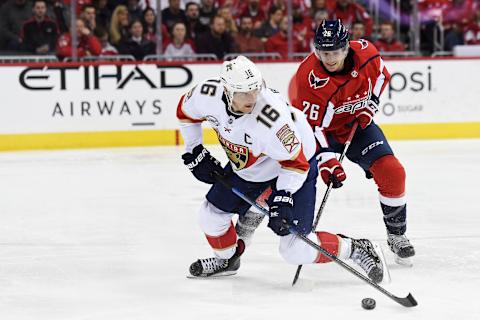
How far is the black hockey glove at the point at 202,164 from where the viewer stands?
12.9ft

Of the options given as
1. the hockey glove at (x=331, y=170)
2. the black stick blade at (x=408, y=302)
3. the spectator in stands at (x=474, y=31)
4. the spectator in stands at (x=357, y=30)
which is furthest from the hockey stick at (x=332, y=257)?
the spectator in stands at (x=474, y=31)

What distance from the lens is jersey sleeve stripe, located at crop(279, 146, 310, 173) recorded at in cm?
365

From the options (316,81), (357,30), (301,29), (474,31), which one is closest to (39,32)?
(301,29)

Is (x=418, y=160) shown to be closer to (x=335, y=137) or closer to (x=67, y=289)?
(x=335, y=137)

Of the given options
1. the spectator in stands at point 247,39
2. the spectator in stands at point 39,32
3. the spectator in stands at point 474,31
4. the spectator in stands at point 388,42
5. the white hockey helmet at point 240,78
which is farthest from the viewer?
the spectator in stands at point 474,31

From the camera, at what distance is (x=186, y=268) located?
4293 millimetres

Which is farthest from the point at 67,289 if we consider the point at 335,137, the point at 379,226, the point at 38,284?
the point at 379,226

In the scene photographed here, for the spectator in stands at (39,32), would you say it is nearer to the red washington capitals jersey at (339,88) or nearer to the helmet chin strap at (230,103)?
the red washington capitals jersey at (339,88)

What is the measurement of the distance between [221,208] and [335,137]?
3.00 feet

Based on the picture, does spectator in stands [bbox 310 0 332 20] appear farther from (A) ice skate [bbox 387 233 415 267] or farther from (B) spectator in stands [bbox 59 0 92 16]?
(A) ice skate [bbox 387 233 415 267]

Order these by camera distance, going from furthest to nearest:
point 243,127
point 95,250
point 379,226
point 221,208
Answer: point 379,226
point 95,250
point 221,208
point 243,127

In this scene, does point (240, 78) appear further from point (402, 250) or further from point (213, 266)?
point (402, 250)

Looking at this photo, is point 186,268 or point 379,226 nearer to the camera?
point 186,268

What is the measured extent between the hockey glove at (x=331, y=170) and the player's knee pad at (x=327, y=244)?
0.26 meters
